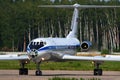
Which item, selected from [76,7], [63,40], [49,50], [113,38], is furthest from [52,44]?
[113,38]

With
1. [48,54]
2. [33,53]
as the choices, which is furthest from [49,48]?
[33,53]

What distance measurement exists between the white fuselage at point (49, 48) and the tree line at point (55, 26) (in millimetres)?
75117

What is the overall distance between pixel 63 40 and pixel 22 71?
5521mm

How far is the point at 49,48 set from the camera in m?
45.0

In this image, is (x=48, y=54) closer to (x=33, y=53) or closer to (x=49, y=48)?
(x=49, y=48)

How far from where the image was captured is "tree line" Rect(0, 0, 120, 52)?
127544 millimetres

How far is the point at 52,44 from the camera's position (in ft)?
150

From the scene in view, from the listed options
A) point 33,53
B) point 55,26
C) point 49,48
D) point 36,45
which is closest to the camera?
point 33,53

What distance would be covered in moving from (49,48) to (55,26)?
281ft

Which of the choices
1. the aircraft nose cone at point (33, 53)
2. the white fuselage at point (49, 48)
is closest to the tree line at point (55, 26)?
the white fuselage at point (49, 48)

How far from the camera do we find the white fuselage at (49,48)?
142ft

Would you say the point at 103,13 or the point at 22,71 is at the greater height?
the point at 103,13

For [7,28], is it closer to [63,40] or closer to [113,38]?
[113,38]

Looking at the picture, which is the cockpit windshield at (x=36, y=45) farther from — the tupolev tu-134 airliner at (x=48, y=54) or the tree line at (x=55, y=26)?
the tree line at (x=55, y=26)
